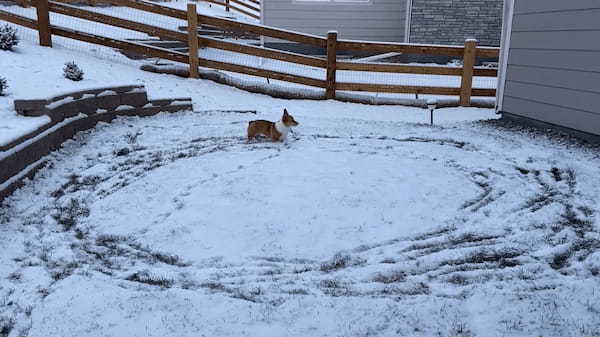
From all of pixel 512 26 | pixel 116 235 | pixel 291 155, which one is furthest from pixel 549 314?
pixel 512 26

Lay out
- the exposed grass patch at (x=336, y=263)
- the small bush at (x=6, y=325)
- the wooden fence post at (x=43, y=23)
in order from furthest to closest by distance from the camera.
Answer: the wooden fence post at (x=43, y=23)
the exposed grass patch at (x=336, y=263)
the small bush at (x=6, y=325)

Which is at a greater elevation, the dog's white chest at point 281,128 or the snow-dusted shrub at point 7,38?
the snow-dusted shrub at point 7,38

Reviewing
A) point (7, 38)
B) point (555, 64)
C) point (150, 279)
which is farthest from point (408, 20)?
point (150, 279)

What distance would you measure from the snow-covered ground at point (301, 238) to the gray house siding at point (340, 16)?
8952 mm

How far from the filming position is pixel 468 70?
903cm

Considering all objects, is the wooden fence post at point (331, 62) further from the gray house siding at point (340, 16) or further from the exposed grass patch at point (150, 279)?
the exposed grass patch at point (150, 279)

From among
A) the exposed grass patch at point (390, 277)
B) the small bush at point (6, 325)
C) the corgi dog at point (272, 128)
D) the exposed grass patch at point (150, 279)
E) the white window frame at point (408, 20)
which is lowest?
the small bush at point (6, 325)

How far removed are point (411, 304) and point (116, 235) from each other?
7.71 ft

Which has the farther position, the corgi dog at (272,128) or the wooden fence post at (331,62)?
the wooden fence post at (331,62)

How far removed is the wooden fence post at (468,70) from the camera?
29.3 feet

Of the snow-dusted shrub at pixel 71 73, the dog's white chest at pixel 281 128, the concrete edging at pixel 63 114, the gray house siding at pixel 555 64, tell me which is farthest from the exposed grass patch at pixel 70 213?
the gray house siding at pixel 555 64

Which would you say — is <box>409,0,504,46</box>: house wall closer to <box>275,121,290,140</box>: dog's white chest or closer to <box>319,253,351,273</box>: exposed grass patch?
<box>275,121,290,140</box>: dog's white chest

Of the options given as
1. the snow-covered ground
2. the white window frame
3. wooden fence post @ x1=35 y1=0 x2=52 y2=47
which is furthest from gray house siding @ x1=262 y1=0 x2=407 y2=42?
the snow-covered ground

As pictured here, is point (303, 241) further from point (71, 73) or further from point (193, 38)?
point (193, 38)
